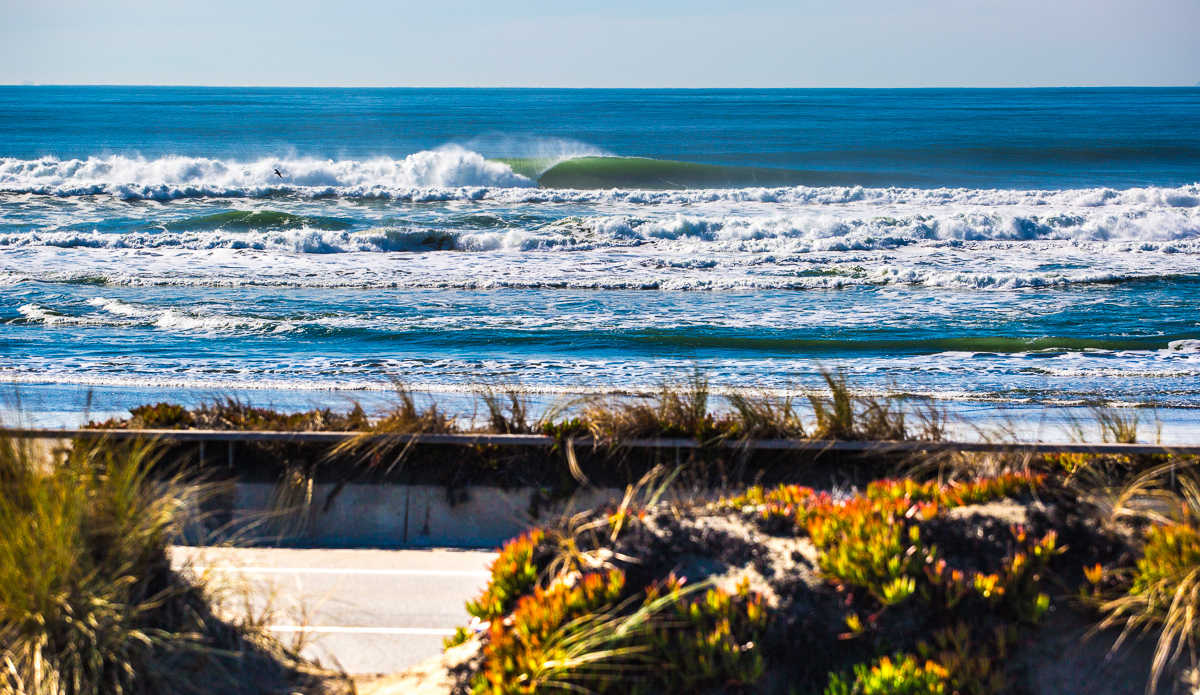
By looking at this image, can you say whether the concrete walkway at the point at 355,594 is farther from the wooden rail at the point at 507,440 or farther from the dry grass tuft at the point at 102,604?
the wooden rail at the point at 507,440

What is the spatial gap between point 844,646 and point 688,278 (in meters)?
14.0

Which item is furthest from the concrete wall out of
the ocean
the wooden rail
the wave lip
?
the wave lip

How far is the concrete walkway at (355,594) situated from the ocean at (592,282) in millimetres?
3053

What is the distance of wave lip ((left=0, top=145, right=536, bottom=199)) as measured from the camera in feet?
115

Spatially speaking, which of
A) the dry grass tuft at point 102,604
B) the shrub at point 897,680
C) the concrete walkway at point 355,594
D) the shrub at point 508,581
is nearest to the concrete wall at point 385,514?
the concrete walkway at point 355,594

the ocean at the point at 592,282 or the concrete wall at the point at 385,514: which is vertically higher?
the ocean at the point at 592,282

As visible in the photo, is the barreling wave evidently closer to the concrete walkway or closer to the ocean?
the ocean

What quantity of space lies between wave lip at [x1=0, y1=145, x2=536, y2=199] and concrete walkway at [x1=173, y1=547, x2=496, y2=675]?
30.0 metres

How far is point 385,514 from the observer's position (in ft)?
19.6

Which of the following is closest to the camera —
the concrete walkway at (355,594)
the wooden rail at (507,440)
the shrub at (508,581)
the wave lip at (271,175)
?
the shrub at (508,581)

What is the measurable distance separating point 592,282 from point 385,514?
38.2ft

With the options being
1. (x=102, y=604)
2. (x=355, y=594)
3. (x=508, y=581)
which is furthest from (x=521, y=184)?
(x=102, y=604)

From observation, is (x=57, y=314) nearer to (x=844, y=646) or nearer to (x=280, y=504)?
(x=280, y=504)

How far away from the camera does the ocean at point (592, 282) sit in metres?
10.4
